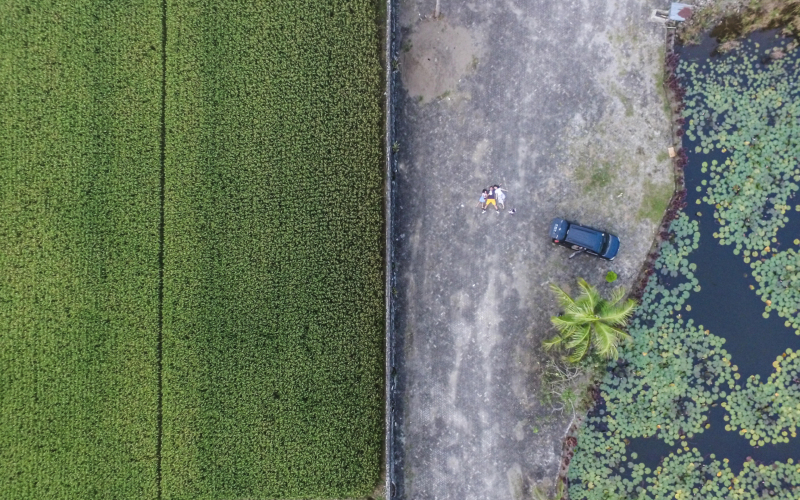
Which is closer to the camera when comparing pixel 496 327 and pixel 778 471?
pixel 778 471

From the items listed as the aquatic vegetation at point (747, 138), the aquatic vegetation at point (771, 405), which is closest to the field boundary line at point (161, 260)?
the aquatic vegetation at point (747, 138)

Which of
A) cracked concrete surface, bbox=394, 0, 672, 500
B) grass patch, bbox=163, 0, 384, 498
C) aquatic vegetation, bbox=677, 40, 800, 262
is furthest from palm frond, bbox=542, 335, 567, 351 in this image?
aquatic vegetation, bbox=677, 40, 800, 262

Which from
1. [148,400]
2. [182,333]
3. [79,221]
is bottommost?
[148,400]

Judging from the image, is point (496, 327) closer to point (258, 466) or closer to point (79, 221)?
point (258, 466)

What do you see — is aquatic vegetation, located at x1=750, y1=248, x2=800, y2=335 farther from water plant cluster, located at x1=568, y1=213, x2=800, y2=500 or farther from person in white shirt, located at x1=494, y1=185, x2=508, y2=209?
person in white shirt, located at x1=494, y1=185, x2=508, y2=209

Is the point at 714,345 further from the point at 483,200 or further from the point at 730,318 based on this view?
the point at 483,200

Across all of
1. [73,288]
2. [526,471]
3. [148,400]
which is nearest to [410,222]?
[526,471]
